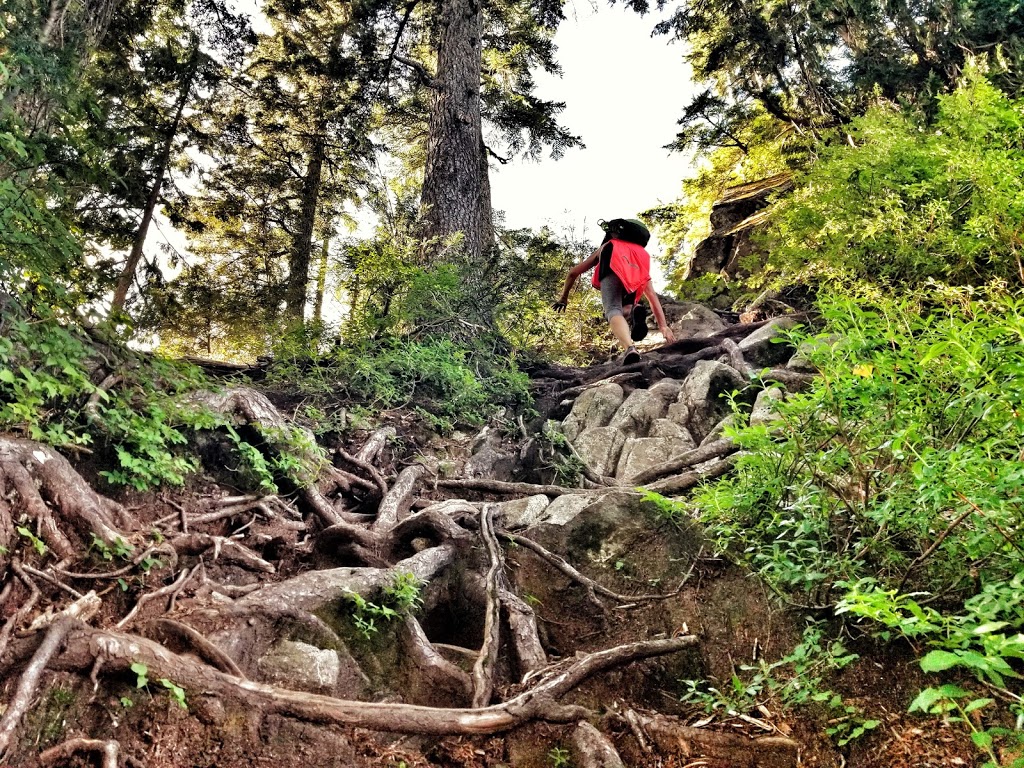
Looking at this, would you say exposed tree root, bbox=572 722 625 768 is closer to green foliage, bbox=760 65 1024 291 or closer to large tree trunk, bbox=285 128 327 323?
green foliage, bbox=760 65 1024 291

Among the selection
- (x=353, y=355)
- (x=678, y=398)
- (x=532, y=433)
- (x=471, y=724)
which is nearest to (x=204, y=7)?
(x=353, y=355)

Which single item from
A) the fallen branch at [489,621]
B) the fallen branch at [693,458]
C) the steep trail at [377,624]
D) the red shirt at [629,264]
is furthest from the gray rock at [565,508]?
the red shirt at [629,264]

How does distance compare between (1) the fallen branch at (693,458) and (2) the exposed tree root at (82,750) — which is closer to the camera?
(2) the exposed tree root at (82,750)

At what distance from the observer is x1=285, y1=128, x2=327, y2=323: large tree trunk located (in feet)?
42.1

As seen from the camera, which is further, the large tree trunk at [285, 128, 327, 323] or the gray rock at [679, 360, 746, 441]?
the large tree trunk at [285, 128, 327, 323]

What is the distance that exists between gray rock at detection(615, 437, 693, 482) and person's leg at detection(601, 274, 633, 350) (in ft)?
4.74

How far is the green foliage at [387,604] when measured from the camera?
10.9 feet

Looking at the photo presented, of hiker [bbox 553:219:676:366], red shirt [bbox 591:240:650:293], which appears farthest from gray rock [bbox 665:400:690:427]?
red shirt [bbox 591:240:650:293]

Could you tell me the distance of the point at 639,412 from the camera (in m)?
6.81

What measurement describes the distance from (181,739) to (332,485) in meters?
2.60

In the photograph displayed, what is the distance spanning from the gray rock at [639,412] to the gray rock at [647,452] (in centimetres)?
38

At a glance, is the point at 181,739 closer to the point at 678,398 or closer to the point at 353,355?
the point at 353,355

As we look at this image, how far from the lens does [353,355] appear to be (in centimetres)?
652

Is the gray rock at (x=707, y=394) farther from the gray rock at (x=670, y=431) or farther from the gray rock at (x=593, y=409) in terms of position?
the gray rock at (x=593, y=409)
